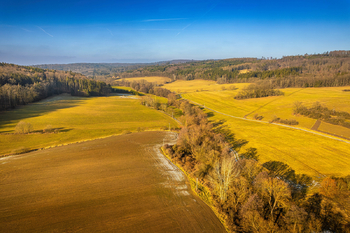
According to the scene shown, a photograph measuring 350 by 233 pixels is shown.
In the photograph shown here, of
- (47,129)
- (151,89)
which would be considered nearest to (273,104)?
(151,89)

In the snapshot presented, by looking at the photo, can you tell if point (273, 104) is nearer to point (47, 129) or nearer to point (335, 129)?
point (335, 129)

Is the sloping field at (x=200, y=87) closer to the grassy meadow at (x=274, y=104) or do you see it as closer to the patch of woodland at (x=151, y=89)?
the patch of woodland at (x=151, y=89)

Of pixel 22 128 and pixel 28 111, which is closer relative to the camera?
pixel 22 128

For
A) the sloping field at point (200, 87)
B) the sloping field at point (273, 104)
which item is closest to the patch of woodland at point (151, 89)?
the sloping field at point (200, 87)

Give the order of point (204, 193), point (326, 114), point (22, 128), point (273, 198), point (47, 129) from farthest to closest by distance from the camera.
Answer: point (326, 114) → point (47, 129) → point (22, 128) → point (204, 193) → point (273, 198)

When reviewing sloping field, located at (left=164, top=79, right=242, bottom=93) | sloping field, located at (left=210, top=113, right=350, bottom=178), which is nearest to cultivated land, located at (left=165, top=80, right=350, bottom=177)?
sloping field, located at (left=210, top=113, right=350, bottom=178)
